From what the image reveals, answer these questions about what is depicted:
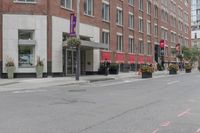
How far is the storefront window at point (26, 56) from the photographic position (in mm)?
34469

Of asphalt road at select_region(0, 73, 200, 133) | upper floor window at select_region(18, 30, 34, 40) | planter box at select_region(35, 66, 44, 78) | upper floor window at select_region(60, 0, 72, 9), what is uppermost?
upper floor window at select_region(60, 0, 72, 9)

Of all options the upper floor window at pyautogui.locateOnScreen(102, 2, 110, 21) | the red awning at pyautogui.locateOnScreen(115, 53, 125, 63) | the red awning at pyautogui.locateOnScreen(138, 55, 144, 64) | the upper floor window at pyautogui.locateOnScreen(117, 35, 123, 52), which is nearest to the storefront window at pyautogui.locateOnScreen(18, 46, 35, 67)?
the upper floor window at pyautogui.locateOnScreen(102, 2, 110, 21)

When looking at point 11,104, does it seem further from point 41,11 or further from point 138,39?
point 138,39

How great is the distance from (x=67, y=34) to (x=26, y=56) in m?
4.71

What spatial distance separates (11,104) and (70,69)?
79.2ft

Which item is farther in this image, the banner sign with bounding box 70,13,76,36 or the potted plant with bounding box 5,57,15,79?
the potted plant with bounding box 5,57,15,79

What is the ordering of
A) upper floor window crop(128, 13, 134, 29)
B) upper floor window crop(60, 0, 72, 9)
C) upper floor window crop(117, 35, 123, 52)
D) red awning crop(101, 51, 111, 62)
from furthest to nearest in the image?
upper floor window crop(128, 13, 134, 29) → upper floor window crop(117, 35, 123, 52) → red awning crop(101, 51, 111, 62) → upper floor window crop(60, 0, 72, 9)

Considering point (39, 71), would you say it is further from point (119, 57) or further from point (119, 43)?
point (119, 43)

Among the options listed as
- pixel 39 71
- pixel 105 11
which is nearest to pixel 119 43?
pixel 105 11

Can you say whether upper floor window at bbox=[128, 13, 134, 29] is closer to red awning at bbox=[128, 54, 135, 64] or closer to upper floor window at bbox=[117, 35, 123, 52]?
red awning at bbox=[128, 54, 135, 64]

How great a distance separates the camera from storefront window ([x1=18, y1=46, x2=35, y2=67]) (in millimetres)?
34469

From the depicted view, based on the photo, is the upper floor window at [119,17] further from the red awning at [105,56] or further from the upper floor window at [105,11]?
the red awning at [105,56]

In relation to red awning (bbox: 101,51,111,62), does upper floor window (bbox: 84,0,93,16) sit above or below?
above

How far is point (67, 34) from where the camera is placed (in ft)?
124
